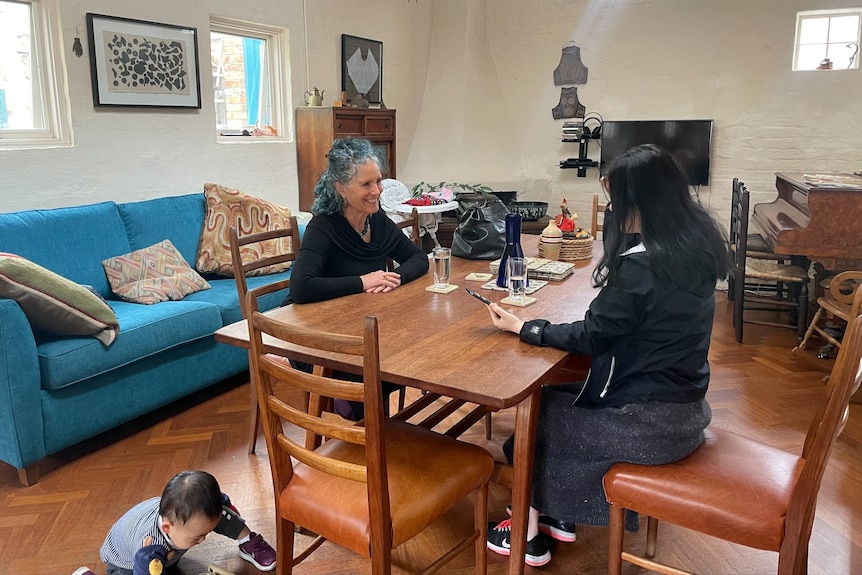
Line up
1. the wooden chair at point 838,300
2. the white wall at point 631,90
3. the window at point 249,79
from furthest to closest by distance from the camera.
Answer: the white wall at point 631,90 < the window at point 249,79 < the wooden chair at point 838,300

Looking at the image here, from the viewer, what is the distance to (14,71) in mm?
3361

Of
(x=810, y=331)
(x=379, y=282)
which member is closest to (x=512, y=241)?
(x=379, y=282)

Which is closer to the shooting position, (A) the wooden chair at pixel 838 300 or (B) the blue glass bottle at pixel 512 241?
(B) the blue glass bottle at pixel 512 241

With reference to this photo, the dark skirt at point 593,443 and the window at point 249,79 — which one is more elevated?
the window at point 249,79

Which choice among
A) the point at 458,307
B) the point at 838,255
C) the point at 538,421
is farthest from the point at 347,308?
the point at 838,255

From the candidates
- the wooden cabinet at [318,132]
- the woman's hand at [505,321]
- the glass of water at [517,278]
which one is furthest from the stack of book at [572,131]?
the woman's hand at [505,321]

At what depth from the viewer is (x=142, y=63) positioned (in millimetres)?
3721

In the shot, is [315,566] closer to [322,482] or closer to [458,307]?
[322,482]

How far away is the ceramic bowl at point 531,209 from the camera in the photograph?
5.71 metres

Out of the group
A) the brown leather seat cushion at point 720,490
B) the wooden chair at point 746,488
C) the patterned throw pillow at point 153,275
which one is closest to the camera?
the wooden chair at point 746,488

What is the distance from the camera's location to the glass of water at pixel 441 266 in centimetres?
218

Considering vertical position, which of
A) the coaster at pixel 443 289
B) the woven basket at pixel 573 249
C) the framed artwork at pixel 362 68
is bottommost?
the coaster at pixel 443 289

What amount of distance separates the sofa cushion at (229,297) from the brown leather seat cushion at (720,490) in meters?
2.20

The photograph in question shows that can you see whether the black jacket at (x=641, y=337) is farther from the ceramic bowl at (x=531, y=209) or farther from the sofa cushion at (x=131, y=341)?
the ceramic bowl at (x=531, y=209)
